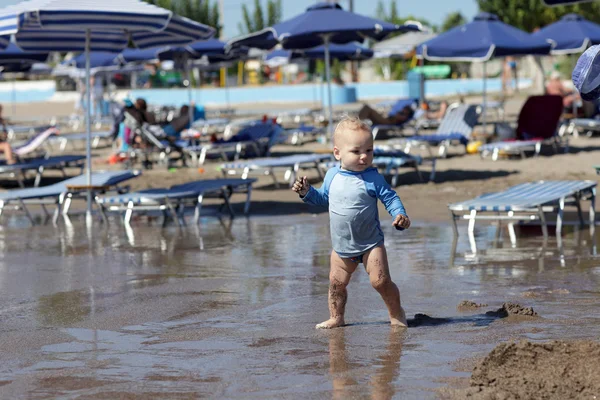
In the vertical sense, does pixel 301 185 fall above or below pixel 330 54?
below

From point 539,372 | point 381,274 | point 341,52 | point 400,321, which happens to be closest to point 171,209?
point 400,321

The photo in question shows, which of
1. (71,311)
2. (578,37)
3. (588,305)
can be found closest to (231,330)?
(71,311)

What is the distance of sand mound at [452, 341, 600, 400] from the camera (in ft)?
15.8

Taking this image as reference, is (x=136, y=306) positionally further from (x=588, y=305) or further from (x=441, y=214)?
(x=441, y=214)

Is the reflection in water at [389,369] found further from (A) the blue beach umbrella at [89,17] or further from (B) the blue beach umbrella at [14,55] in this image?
(B) the blue beach umbrella at [14,55]

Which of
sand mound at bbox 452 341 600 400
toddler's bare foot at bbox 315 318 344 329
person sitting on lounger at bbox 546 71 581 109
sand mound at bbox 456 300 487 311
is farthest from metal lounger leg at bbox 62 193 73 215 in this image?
person sitting on lounger at bbox 546 71 581 109

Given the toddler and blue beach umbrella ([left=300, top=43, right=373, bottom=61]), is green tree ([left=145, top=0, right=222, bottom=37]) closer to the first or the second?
blue beach umbrella ([left=300, top=43, right=373, bottom=61])

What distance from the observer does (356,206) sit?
6223mm

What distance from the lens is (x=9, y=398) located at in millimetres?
5125

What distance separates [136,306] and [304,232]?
13.5 ft

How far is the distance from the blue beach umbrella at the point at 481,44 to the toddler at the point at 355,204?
13636 millimetres

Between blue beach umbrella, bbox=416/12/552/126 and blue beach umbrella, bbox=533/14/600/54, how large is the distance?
160 centimetres

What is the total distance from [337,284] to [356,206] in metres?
0.50

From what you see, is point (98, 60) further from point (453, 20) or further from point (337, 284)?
point (453, 20)
